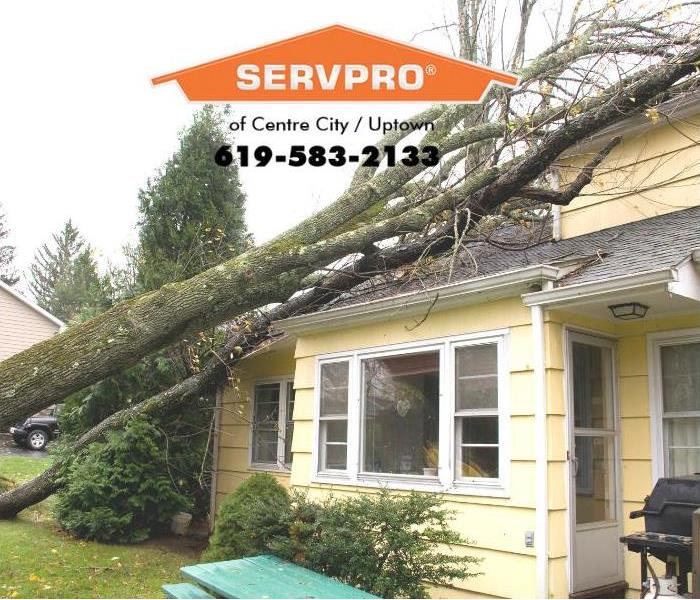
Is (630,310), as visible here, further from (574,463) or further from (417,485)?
(417,485)

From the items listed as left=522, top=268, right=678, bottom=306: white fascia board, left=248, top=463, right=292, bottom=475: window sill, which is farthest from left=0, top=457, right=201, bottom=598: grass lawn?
left=522, top=268, right=678, bottom=306: white fascia board

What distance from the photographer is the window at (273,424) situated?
32.3 feet

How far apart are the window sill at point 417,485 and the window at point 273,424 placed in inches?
83.9

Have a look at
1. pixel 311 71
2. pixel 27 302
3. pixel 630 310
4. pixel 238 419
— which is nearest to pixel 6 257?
pixel 27 302

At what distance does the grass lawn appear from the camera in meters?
6.84

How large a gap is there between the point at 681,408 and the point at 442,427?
212 cm

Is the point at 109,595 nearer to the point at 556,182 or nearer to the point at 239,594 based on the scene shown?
the point at 239,594

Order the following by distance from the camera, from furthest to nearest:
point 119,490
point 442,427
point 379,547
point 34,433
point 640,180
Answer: point 34,433, point 119,490, point 640,180, point 442,427, point 379,547

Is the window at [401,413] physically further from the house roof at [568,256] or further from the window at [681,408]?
the window at [681,408]

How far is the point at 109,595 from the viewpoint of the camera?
22.1ft

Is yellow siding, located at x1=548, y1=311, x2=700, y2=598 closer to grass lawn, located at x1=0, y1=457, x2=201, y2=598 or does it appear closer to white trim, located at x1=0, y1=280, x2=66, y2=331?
grass lawn, located at x1=0, y1=457, x2=201, y2=598

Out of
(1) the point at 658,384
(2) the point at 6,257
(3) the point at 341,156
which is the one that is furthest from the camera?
(2) the point at 6,257

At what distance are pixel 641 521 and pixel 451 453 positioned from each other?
5.79 ft

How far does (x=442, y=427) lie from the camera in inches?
247
